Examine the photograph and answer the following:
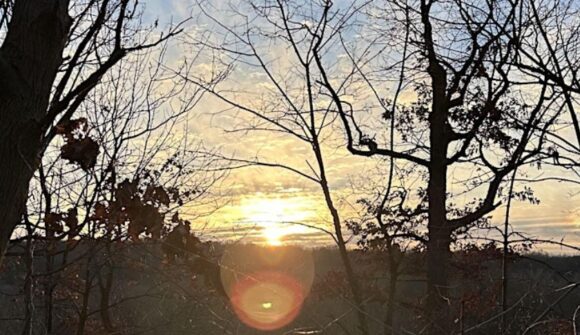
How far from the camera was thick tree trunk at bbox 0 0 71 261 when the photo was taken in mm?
1515

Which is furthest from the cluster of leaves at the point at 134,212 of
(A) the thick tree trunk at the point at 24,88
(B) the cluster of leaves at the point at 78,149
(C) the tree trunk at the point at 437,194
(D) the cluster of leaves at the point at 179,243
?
(C) the tree trunk at the point at 437,194

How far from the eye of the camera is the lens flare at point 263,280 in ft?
12.9

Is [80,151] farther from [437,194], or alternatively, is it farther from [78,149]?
[437,194]

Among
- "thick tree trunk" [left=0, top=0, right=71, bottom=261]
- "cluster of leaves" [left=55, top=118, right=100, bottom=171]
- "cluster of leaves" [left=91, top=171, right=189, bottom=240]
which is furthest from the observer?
"cluster of leaves" [left=91, top=171, right=189, bottom=240]

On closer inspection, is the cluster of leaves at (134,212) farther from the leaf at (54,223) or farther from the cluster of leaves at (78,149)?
the cluster of leaves at (78,149)

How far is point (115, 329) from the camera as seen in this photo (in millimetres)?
7262

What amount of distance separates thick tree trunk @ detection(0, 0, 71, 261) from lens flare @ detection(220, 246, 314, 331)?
1.39 m

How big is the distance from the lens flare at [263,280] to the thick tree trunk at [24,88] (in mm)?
1388

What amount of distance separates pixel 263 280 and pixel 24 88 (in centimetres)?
210

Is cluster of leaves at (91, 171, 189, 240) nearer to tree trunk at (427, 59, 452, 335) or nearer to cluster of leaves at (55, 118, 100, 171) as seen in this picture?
cluster of leaves at (55, 118, 100, 171)

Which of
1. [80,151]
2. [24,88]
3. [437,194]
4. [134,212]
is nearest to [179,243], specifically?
[134,212]

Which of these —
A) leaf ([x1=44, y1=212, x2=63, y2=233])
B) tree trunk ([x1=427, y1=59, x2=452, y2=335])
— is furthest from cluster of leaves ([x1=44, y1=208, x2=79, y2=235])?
tree trunk ([x1=427, y1=59, x2=452, y2=335])

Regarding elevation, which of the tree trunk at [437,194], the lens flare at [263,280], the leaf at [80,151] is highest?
the tree trunk at [437,194]

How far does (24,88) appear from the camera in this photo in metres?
1.56
